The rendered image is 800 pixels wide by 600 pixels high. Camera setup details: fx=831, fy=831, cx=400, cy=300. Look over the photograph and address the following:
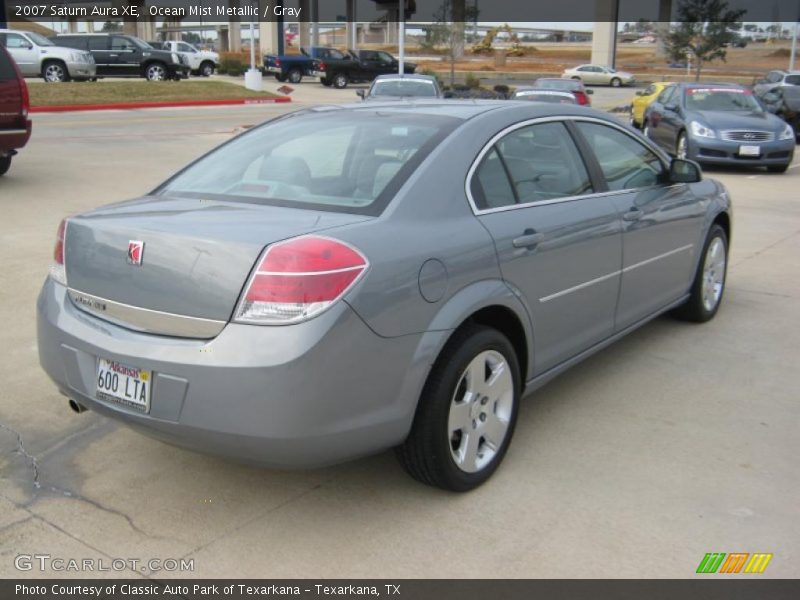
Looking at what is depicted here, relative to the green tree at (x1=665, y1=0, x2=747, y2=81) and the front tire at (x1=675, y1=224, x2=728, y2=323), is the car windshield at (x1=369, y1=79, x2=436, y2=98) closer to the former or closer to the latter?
the front tire at (x1=675, y1=224, x2=728, y2=323)

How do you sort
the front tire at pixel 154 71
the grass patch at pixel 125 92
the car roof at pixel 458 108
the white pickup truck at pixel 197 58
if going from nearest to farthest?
the car roof at pixel 458 108, the grass patch at pixel 125 92, the front tire at pixel 154 71, the white pickup truck at pixel 197 58

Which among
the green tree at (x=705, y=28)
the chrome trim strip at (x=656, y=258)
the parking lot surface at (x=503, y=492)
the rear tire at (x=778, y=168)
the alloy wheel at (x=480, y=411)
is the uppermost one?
the green tree at (x=705, y=28)

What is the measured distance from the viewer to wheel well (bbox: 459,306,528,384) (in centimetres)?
354

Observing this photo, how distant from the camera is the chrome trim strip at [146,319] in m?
2.93

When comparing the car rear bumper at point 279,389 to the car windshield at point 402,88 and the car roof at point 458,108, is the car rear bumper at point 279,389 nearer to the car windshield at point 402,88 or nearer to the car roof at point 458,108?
the car roof at point 458,108

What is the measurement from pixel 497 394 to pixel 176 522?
1.42 metres

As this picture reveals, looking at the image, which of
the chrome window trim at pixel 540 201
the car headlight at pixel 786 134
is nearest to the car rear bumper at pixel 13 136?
the chrome window trim at pixel 540 201

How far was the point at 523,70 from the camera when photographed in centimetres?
6450

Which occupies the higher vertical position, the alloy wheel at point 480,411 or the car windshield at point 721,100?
the car windshield at point 721,100

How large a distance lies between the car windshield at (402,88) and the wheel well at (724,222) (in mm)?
11986

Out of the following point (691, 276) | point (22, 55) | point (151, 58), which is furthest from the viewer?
point (151, 58)

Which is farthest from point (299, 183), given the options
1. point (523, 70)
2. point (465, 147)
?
point (523, 70)

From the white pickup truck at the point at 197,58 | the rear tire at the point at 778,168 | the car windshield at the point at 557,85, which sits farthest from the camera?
the white pickup truck at the point at 197,58
